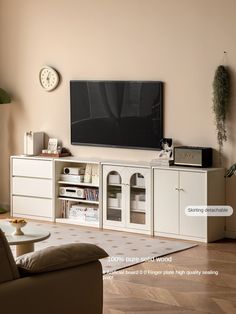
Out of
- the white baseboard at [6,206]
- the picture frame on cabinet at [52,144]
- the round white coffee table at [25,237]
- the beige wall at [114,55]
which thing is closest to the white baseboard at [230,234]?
the beige wall at [114,55]

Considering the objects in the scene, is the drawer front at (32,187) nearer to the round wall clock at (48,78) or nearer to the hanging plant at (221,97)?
the round wall clock at (48,78)

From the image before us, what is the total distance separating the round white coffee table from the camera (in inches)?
201

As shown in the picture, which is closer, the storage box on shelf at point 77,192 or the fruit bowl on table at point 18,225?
the fruit bowl on table at point 18,225

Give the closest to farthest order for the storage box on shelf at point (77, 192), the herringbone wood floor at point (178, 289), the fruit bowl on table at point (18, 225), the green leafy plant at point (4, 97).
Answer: the herringbone wood floor at point (178, 289) → the fruit bowl on table at point (18, 225) → the storage box on shelf at point (77, 192) → the green leafy plant at point (4, 97)

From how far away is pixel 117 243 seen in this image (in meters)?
6.85

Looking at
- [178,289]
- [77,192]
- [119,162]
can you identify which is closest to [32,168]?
[77,192]

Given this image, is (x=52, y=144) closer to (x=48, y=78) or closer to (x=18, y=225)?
(x=48, y=78)

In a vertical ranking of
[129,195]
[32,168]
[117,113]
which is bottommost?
[129,195]

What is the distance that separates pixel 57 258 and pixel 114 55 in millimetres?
4424

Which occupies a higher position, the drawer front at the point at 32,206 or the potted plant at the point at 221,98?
the potted plant at the point at 221,98

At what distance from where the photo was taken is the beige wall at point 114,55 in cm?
711

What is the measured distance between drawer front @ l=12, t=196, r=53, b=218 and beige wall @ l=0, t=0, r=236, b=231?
490mm

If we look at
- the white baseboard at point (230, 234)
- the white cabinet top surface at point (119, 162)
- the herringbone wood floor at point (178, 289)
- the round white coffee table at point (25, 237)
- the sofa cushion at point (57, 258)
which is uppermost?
the white cabinet top surface at point (119, 162)

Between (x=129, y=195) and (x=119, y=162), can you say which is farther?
(x=119, y=162)
